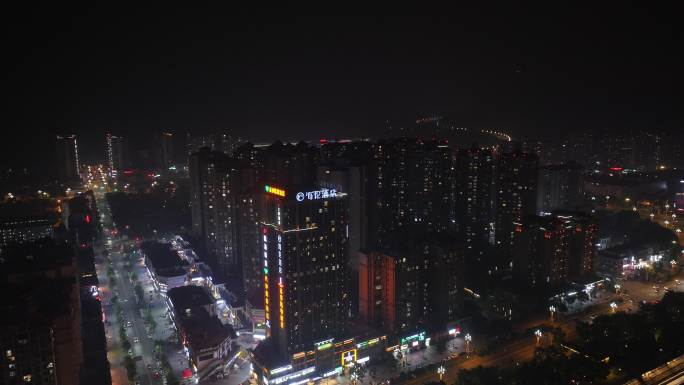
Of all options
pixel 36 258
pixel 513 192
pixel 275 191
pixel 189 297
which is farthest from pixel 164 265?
pixel 513 192

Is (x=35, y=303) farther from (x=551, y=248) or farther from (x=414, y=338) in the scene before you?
(x=551, y=248)

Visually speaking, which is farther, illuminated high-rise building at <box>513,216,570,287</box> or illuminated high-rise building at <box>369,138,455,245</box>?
illuminated high-rise building at <box>369,138,455,245</box>

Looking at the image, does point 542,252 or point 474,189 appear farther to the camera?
point 474,189

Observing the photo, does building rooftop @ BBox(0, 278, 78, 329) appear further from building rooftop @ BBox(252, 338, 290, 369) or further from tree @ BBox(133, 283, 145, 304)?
tree @ BBox(133, 283, 145, 304)

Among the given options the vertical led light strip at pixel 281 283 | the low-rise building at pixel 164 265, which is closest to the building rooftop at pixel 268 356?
the vertical led light strip at pixel 281 283

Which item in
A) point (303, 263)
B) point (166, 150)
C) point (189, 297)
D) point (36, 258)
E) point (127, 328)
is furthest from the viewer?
point (166, 150)

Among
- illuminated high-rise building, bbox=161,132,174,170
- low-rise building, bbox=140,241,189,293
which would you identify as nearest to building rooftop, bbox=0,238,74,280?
low-rise building, bbox=140,241,189,293
